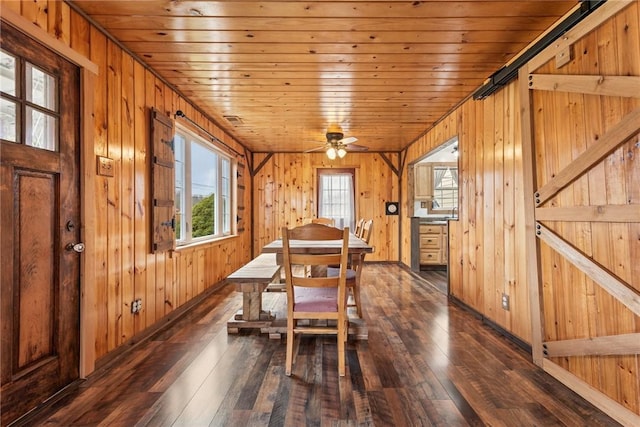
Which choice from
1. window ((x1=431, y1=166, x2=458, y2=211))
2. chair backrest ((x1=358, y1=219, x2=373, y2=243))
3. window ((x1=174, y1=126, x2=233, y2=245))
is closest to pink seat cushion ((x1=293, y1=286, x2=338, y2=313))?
chair backrest ((x1=358, y1=219, x2=373, y2=243))

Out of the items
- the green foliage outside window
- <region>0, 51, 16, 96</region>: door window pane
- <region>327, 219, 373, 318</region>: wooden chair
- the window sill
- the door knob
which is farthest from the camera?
the green foliage outside window

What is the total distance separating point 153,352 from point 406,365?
76.9 inches

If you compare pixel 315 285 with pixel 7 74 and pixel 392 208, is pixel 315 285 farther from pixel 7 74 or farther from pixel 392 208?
pixel 392 208

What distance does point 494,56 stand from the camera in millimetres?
2549

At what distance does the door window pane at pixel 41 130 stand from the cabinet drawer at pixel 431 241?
5.37 m

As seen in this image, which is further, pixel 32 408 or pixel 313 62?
pixel 313 62

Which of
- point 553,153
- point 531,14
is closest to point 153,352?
point 553,153

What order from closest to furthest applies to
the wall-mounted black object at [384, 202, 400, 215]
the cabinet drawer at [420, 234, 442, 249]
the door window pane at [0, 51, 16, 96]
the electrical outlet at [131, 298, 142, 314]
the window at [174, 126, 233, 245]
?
the door window pane at [0, 51, 16, 96], the electrical outlet at [131, 298, 142, 314], the window at [174, 126, 233, 245], the cabinet drawer at [420, 234, 442, 249], the wall-mounted black object at [384, 202, 400, 215]

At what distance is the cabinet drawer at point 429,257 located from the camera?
19.0ft

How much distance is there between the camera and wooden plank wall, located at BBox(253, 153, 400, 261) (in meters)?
6.49

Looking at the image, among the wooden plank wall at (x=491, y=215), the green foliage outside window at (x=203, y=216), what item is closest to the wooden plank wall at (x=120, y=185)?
the green foliage outside window at (x=203, y=216)

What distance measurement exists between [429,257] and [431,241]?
12.1 inches

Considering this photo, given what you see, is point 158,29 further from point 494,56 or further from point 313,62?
point 494,56

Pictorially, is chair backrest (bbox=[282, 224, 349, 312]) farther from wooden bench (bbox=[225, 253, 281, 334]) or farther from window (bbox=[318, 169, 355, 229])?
window (bbox=[318, 169, 355, 229])
